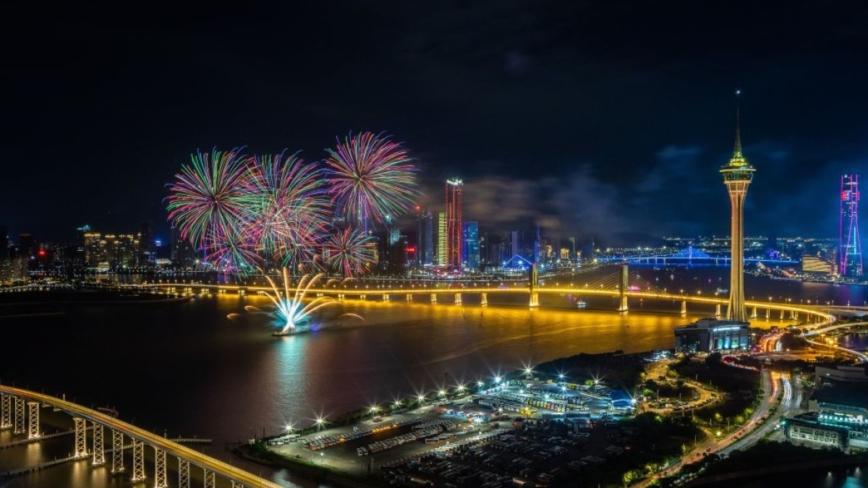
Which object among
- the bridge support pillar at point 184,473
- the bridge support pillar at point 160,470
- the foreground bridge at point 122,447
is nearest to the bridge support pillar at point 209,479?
the foreground bridge at point 122,447

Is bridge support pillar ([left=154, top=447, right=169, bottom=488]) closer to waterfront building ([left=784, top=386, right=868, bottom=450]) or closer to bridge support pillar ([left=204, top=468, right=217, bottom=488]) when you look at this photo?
bridge support pillar ([left=204, top=468, right=217, bottom=488])

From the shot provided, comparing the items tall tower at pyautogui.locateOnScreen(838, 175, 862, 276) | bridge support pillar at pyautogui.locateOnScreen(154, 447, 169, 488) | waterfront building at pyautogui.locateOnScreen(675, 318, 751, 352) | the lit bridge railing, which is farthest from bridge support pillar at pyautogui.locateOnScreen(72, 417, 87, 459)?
tall tower at pyautogui.locateOnScreen(838, 175, 862, 276)

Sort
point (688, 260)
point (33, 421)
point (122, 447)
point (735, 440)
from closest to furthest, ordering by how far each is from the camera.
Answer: point (122, 447) < point (735, 440) < point (33, 421) < point (688, 260)

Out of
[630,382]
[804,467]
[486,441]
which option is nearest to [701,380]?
[630,382]

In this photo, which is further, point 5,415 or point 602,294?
point 602,294

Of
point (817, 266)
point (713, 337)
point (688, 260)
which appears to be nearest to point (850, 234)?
point (817, 266)

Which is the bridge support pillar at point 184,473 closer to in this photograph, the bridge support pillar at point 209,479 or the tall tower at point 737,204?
the bridge support pillar at point 209,479

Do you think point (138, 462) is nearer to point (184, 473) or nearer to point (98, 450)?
point (184, 473)

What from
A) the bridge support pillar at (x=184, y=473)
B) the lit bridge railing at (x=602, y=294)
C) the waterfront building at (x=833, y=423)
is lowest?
the bridge support pillar at (x=184, y=473)

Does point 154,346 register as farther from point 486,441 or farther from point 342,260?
point 486,441
